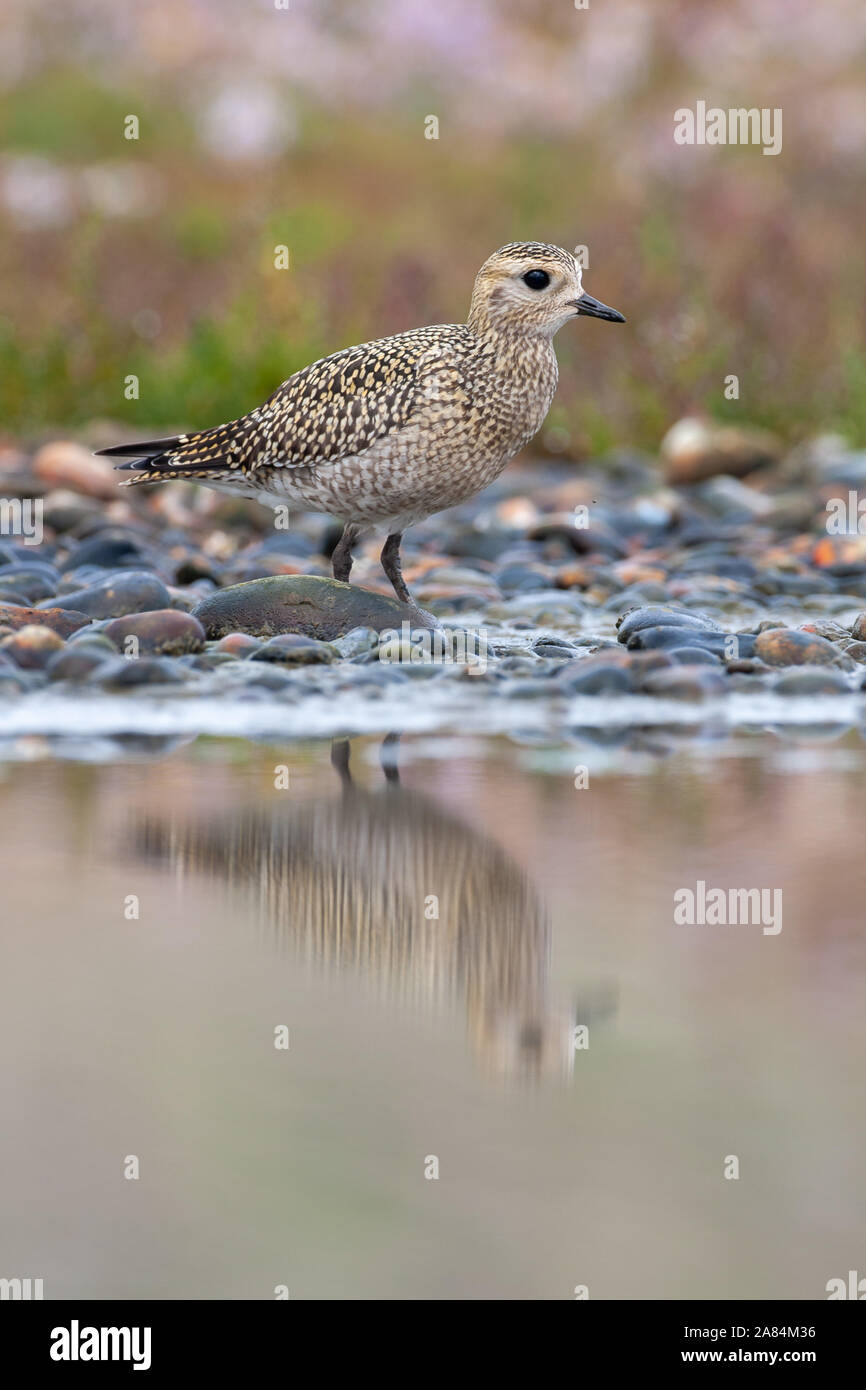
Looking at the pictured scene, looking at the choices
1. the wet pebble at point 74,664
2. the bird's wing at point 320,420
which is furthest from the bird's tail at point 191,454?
the wet pebble at point 74,664

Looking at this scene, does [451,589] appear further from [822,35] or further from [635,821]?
[822,35]

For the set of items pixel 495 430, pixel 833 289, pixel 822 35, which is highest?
pixel 822 35

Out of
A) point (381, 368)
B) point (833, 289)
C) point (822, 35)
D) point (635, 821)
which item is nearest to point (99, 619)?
point (381, 368)

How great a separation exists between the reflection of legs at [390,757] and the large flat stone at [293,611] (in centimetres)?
140

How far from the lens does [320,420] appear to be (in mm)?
7660

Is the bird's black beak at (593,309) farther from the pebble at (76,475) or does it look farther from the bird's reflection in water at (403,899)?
the pebble at (76,475)

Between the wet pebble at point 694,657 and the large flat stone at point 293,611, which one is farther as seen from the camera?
the large flat stone at point 293,611

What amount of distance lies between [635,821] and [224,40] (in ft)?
101

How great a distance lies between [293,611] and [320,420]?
0.75 m

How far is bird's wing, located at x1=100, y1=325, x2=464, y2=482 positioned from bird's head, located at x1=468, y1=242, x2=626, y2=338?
0.77ft

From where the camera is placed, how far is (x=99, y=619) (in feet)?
25.3

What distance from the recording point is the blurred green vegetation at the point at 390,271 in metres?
13.6

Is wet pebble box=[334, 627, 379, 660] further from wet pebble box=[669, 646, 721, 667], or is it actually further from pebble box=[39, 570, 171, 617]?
wet pebble box=[669, 646, 721, 667]

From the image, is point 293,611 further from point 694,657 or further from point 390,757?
point 390,757
